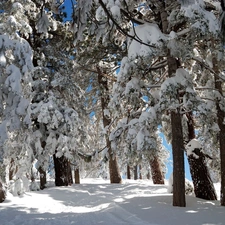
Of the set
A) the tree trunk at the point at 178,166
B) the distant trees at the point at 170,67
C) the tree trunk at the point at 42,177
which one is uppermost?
the distant trees at the point at 170,67

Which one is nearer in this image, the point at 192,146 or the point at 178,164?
the point at 178,164

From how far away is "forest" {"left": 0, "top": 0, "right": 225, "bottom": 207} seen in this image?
23.6ft

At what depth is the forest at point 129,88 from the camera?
7.19 metres

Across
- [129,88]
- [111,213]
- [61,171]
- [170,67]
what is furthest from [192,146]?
[61,171]

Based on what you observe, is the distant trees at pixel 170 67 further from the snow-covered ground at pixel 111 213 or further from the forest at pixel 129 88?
the snow-covered ground at pixel 111 213

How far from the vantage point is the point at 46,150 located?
12297 mm

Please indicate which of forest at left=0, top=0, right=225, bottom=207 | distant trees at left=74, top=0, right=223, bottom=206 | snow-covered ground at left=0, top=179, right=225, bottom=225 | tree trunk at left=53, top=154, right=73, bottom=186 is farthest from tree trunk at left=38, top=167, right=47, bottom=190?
distant trees at left=74, top=0, right=223, bottom=206

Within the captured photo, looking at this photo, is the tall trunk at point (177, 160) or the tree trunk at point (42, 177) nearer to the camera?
the tall trunk at point (177, 160)

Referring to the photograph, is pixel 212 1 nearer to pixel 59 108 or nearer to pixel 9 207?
pixel 59 108

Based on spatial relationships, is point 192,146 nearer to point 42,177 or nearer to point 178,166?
point 178,166

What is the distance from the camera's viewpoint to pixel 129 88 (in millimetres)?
7781

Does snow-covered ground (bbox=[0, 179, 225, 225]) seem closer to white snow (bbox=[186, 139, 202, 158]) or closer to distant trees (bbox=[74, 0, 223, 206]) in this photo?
distant trees (bbox=[74, 0, 223, 206])

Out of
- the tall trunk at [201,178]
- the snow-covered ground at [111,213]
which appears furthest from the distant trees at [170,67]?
the tall trunk at [201,178]

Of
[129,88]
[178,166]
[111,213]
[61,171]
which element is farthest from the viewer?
[61,171]
